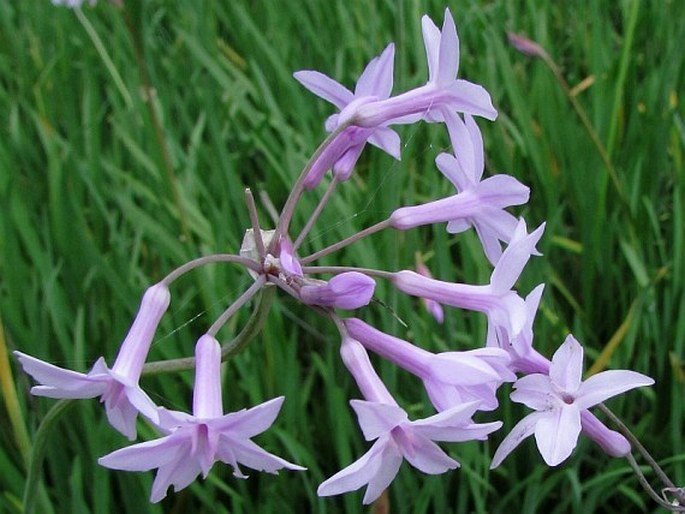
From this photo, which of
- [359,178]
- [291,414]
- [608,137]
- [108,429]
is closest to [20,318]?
[108,429]

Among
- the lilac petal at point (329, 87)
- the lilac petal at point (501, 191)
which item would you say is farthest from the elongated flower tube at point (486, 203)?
the lilac petal at point (329, 87)

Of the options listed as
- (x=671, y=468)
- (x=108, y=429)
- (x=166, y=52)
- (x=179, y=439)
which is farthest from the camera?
(x=166, y=52)

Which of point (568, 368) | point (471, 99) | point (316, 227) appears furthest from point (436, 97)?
point (316, 227)

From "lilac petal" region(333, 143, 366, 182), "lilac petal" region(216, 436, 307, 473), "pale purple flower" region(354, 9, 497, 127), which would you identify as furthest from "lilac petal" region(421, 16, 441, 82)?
"lilac petal" region(216, 436, 307, 473)

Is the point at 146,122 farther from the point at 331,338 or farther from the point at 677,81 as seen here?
the point at 677,81

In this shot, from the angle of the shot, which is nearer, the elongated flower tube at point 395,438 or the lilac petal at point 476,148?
the elongated flower tube at point 395,438

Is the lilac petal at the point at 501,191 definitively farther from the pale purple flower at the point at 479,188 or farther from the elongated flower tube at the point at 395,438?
the elongated flower tube at the point at 395,438

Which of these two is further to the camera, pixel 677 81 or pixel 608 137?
pixel 677 81
